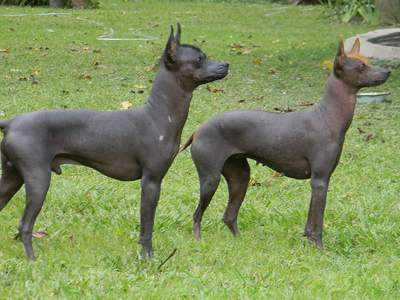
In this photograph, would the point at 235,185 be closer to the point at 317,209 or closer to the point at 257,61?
the point at 317,209

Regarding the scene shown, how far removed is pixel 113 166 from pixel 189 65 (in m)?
0.74

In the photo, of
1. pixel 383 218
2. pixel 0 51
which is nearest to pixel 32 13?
pixel 0 51

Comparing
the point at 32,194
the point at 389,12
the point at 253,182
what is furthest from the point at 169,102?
the point at 389,12

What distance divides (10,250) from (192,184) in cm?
242

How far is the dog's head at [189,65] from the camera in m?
5.63

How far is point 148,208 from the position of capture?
18.5ft

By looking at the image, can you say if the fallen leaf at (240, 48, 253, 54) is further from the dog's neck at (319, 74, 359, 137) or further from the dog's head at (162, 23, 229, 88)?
the dog's head at (162, 23, 229, 88)

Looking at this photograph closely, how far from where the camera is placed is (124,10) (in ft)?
81.8

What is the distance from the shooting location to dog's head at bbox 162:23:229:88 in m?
5.63

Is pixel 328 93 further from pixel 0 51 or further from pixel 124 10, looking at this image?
pixel 124 10

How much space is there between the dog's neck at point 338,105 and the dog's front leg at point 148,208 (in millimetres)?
1314

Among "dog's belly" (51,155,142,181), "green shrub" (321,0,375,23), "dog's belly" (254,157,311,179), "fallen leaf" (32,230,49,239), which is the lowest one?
"green shrub" (321,0,375,23)

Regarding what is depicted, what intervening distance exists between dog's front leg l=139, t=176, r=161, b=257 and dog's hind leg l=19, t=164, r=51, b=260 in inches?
22.4

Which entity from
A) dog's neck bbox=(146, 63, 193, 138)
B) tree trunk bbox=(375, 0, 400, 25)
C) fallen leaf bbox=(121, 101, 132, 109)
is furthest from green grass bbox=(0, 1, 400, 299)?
tree trunk bbox=(375, 0, 400, 25)
